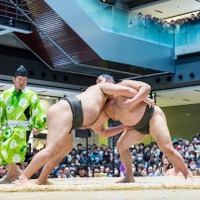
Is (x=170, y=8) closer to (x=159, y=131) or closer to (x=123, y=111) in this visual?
(x=159, y=131)

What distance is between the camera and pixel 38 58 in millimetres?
11477

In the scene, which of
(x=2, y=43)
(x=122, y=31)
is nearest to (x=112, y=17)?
(x=122, y=31)

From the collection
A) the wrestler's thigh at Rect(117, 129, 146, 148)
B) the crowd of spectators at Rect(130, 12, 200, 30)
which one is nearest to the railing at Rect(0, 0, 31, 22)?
the crowd of spectators at Rect(130, 12, 200, 30)

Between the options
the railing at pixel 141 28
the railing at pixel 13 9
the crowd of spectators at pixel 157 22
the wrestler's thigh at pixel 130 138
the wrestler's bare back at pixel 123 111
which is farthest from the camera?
the crowd of spectators at pixel 157 22

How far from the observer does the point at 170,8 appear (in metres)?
13.3

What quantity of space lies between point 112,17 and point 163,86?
128 inches

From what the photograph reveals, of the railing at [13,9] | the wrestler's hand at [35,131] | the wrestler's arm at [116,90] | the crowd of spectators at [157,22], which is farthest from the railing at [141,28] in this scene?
the wrestler's arm at [116,90]

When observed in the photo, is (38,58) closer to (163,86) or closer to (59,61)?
(59,61)

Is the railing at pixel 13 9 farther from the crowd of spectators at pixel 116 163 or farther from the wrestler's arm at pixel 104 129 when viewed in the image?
the wrestler's arm at pixel 104 129

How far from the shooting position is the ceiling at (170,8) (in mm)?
12898

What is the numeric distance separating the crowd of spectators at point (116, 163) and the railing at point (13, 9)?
2.88 meters

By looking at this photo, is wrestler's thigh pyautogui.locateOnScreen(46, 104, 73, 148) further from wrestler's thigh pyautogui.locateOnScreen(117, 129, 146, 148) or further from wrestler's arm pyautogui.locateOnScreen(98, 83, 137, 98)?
wrestler's thigh pyautogui.locateOnScreen(117, 129, 146, 148)

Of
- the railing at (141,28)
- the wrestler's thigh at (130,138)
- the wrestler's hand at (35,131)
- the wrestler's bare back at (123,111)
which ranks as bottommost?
the wrestler's thigh at (130,138)

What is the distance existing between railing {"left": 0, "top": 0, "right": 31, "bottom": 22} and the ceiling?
15.0ft
